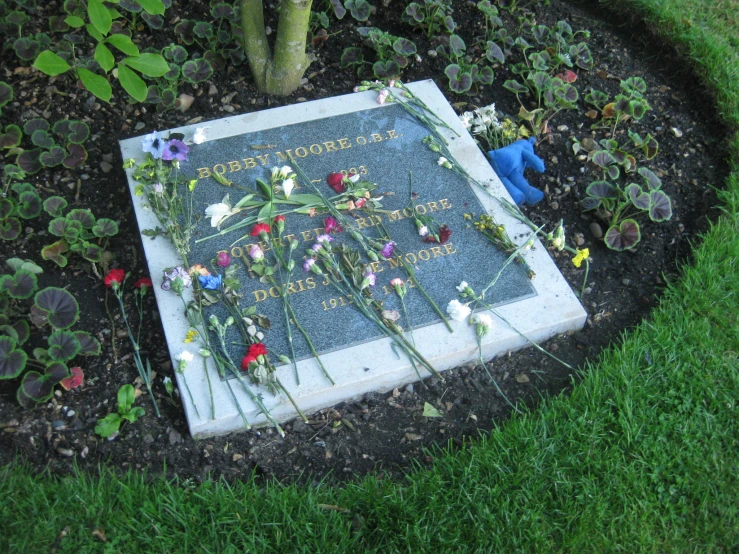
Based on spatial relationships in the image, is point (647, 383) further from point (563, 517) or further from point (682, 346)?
point (563, 517)

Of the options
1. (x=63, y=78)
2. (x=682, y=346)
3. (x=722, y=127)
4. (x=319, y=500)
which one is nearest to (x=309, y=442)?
(x=319, y=500)

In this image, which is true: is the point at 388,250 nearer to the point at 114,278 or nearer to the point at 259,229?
the point at 259,229

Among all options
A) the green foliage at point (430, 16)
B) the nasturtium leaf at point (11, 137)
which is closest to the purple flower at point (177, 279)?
the nasturtium leaf at point (11, 137)

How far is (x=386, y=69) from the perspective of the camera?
3352 millimetres

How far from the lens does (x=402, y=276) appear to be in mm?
2611

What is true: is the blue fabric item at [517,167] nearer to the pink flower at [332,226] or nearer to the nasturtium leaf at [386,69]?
the nasturtium leaf at [386,69]

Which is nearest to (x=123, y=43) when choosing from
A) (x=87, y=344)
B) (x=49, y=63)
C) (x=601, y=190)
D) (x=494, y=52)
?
(x=49, y=63)

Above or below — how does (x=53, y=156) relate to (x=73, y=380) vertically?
above

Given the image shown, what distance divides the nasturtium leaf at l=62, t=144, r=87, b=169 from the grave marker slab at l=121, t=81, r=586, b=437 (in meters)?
0.20

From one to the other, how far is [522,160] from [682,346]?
1.04 metres

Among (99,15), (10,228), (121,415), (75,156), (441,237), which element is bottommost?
(121,415)

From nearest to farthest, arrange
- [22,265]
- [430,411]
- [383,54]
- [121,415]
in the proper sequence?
[121,415]
[430,411]
[22,265]
[383,54]

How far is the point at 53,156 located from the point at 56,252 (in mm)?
501

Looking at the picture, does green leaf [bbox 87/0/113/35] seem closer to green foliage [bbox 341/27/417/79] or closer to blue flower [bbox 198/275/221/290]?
blue flower [bbox 198/275/221/290]
